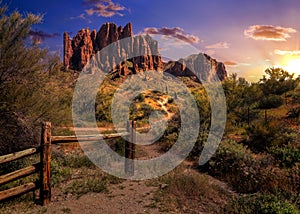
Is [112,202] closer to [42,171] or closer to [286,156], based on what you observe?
[42,171]

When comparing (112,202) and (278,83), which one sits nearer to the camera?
(112,202)

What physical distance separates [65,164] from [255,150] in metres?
8.19

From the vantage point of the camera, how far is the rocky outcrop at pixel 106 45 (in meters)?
108

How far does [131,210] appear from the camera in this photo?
18.4ft

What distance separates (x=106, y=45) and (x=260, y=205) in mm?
119723

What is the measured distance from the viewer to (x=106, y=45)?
4683 inches

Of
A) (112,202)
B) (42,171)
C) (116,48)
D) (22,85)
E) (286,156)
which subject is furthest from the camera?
(116,48)

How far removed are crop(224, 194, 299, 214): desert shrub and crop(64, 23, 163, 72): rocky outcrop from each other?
96392 mm

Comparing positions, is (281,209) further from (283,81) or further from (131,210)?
(283,81)

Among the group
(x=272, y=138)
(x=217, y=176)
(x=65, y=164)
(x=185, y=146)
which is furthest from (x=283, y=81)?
(x=65, y=164)

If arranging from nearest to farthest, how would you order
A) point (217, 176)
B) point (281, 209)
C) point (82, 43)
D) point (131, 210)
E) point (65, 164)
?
point (281, 209) → point (131, 210) → point (217, 176) → point (65, 164) → point (82, 43)

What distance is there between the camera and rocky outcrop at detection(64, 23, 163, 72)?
10788 cm

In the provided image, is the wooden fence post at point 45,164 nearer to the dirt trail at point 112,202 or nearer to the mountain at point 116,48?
the dirt trail at point 112,202

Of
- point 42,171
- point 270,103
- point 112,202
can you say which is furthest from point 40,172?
point 270,103
